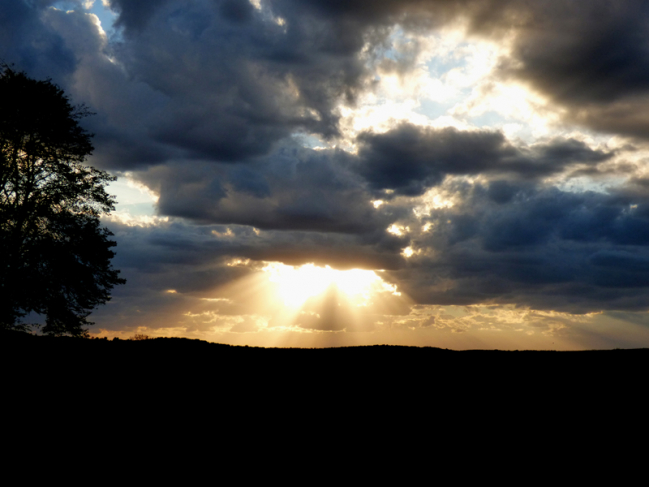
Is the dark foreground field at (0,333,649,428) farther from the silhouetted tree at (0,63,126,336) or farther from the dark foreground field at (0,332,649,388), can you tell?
the silhouetted tree at (0,63,126,336)

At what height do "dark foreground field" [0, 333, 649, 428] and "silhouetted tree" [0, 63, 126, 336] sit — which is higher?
"silhouetted tree" [0, 63, 126, 336]

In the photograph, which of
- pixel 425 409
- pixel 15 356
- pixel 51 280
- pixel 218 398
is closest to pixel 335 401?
pixel 425 409

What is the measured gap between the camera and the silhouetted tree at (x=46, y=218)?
Answer: 72.5 ft

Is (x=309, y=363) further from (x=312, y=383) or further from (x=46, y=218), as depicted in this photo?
(x=46, y=218)

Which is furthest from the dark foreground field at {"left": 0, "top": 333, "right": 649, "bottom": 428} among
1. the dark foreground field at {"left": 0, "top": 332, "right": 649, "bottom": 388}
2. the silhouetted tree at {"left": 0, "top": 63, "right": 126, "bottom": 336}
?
the silhouetted tree at {"left": 0, "top": 63, "right": 126, "bottom": 336}

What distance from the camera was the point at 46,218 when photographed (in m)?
23.0

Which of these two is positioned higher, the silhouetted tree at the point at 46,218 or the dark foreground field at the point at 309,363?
the silhouetted tree at the point at 46,218

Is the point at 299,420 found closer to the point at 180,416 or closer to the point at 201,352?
the point at 180,416

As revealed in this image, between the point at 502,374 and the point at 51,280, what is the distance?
827 inches

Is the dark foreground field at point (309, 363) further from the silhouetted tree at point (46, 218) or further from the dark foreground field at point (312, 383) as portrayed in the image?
the silhouetted tree at point (46, 218)

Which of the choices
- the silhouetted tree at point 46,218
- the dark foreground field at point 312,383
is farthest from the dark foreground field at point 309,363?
the silhouetted tree at point 46,218

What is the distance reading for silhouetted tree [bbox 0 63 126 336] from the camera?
22.1 meters

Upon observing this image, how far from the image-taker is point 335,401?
10742 millimetres

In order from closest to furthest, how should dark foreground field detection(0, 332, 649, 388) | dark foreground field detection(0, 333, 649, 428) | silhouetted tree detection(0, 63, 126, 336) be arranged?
dark foreground field detection(0, 333, 649, 428), dark foreground field detection(0, 332, 649, 388), silhouetted tree detection(0, 63, 126, 336)
